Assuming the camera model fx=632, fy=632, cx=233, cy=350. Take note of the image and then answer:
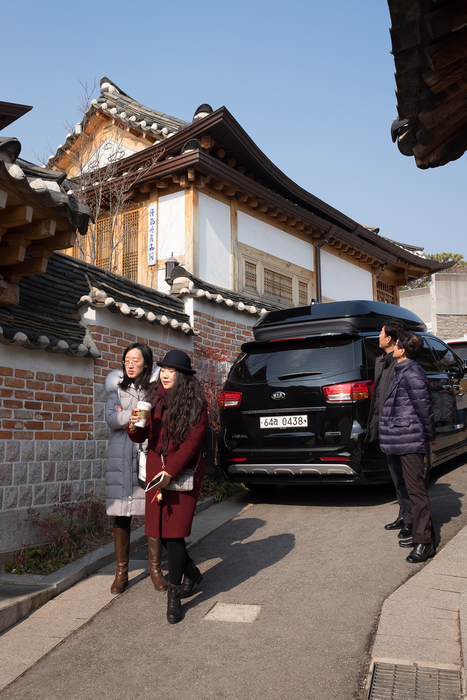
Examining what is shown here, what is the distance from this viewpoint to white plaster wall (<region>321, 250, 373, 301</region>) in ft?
49.0

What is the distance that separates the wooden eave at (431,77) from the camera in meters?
2.78

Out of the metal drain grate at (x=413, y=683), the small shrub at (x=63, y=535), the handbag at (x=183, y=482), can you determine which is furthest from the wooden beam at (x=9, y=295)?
the metal drain grate at (x=413, y=683)

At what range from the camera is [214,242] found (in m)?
11.6

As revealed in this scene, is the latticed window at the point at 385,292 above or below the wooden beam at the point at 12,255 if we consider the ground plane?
above

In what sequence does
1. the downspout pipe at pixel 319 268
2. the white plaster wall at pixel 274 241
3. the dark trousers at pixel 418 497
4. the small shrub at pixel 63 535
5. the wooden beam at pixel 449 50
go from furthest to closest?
the downspout pipe at pixel 319 268 → the white plaster wall at pixel 274 241 → the small shrub at pixel 63 535 → the dark trousers at pixel 418 497 → the wooden beam at pixel 449 50

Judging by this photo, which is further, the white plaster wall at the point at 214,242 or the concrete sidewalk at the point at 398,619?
the white plaster wall at the point at 214,242

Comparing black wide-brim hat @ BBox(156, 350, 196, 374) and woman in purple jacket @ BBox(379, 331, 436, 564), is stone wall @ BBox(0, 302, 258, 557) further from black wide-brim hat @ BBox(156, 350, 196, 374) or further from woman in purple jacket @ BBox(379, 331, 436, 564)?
woman in purple jacket @ BBox(379, 331, 436, 564)

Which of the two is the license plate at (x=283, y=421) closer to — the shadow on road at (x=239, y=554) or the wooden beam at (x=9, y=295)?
the shadow on road at (x=239, y=554)

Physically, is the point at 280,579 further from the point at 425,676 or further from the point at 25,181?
the point at 25,181

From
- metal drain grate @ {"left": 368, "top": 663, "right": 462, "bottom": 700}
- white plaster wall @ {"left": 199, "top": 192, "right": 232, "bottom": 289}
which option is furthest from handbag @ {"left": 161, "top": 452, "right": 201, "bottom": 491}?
white plaster wall @ {"left": 199, "top": 192, "right": 232, "bottom": 289}

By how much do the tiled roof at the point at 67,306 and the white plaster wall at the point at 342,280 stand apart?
273 inches

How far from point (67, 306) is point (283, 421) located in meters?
2.72

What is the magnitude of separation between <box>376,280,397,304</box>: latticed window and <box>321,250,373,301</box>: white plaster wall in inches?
39.6

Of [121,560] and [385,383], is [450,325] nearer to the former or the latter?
[385,383]
